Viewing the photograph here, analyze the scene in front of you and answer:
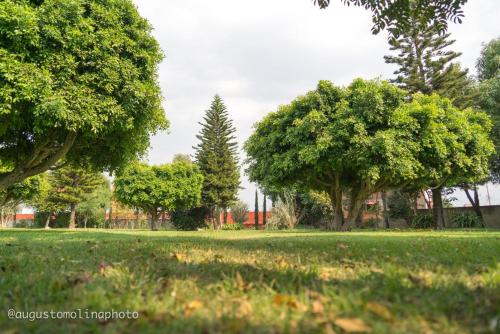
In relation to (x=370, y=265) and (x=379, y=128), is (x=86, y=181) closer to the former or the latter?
(x=379, y=128)

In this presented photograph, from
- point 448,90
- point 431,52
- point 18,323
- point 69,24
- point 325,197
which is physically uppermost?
point 431,52

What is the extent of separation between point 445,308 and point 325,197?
35.4 metres

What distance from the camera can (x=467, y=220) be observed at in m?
31.4

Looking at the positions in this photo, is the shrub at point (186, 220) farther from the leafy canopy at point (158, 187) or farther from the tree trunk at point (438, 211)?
the tree trunk at point (438, 211)

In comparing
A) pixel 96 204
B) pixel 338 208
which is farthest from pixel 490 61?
pixel 96 204

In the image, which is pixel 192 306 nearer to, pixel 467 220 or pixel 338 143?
pixel 338 143

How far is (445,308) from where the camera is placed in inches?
83.2

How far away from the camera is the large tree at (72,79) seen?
9648mm

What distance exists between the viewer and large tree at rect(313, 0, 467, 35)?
19.6ft

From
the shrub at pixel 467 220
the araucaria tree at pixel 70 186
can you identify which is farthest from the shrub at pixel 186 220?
the shrub at pixel 467 220

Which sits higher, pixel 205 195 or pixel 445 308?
pixel 205 195

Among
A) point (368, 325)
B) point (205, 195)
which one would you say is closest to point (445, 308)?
point (368, 325)

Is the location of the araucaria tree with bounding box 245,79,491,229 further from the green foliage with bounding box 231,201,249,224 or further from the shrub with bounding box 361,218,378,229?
the green foliage with bounding box 231,201,249,224

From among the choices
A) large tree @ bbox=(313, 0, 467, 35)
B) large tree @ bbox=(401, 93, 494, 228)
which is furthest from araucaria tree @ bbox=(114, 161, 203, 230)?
large tree @ bbox=(313, 0, 467, 35)
